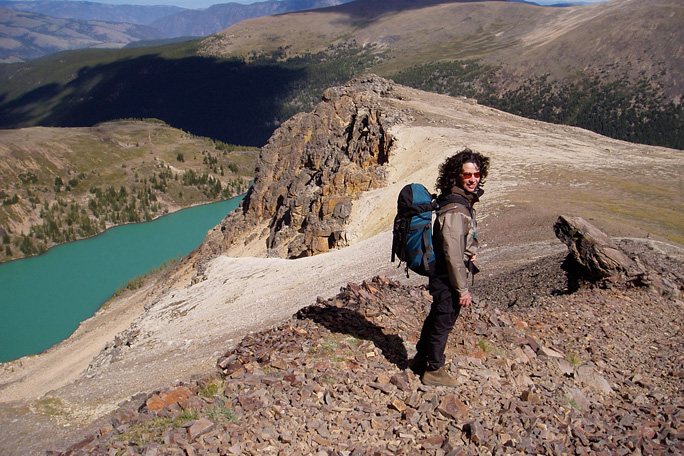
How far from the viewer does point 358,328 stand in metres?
→ 8.60

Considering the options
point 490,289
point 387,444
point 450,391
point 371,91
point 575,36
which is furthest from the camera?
point 575,36

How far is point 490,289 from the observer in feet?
42.8

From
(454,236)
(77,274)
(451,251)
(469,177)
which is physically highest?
(469,177)

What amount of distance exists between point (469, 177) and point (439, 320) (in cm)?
198

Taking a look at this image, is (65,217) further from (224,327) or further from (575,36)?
(575,36)

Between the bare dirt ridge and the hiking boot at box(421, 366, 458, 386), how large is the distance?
5249mm

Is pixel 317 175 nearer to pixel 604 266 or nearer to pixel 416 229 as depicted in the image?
pixel 604 266

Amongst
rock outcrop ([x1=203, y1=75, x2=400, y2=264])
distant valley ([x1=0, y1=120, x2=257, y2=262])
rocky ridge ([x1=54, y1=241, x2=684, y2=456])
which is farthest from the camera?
distant valley ([x1=0, y1=120, x2=257, y2=262])

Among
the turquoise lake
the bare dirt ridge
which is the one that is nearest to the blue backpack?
the bare dirt ridge

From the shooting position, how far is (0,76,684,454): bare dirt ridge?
45.1 feet

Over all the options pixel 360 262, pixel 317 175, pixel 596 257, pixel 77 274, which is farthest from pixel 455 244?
pixel 77 274

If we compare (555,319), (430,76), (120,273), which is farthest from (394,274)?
(430,76)

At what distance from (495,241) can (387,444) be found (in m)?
13.2

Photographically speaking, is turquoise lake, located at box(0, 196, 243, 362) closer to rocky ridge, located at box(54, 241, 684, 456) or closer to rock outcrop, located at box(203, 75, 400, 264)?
rock outcrop, located at box(203, 75, 400, 264)
